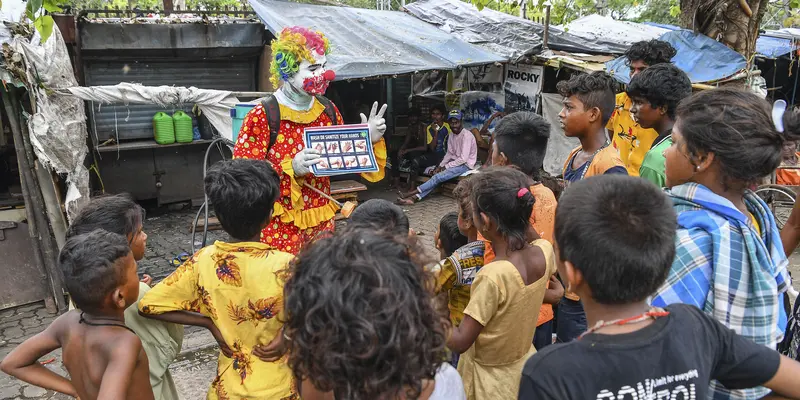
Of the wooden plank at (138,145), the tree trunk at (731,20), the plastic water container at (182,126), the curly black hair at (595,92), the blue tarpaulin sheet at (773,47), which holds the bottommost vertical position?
the wooden plank at (138,145)

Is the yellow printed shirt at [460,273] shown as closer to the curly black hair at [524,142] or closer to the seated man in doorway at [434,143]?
the curly black hair at [524,142]

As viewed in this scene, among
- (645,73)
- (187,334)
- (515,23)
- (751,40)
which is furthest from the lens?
(515,23)

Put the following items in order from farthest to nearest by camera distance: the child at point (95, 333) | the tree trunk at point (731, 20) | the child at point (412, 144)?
1. the child at point (412, 144)
2. the tree trunk at point (731, 20)
3. the child at point (95, 333)

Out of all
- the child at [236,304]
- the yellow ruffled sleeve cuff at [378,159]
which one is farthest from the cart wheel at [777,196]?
the child at [236,304]

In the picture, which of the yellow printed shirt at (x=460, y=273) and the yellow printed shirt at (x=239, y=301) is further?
the yellow printed shirt at (x=460, y=273)

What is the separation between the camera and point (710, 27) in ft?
16.3

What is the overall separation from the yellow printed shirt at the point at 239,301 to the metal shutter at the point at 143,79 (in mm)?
5946

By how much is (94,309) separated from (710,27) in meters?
5.34

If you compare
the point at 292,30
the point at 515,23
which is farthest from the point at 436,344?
the point at 515,23

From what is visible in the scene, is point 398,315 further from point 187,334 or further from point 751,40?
point 751,40

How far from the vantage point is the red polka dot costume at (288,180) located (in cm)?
312

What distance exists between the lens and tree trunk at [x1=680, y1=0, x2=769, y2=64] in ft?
15.1

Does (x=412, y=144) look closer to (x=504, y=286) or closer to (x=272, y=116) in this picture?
(x=272, y=116)

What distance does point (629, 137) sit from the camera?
12.1ft
